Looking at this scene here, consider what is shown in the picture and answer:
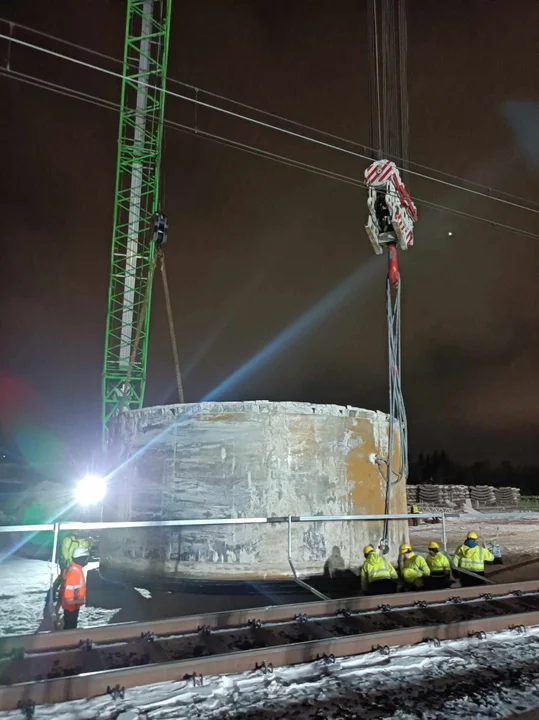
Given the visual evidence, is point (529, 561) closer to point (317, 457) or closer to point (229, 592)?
point (317, 457)

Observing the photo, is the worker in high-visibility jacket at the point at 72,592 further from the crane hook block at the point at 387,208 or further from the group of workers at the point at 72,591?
the crane hook block at the point at 387,208

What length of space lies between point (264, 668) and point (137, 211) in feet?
63.1

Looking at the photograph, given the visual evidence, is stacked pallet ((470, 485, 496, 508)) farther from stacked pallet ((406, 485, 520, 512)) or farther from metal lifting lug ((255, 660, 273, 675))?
metal lifting lug ((255, 660, 273, 675))

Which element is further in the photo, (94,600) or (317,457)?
(317,457)

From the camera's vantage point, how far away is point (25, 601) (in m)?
8.91

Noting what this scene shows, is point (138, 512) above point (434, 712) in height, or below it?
above

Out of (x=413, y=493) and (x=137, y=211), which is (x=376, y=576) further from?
(x=413, y=493)

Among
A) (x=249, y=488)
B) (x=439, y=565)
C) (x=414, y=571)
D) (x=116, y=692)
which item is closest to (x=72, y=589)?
(x=116, y=692)

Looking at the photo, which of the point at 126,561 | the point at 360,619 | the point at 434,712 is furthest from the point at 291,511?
the point at 434,712

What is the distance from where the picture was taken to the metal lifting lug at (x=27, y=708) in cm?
360

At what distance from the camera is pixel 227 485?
10.2 m

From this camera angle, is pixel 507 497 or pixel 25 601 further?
pixel 507 497

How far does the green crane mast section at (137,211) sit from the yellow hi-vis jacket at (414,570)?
13824mm

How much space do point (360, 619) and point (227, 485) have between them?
483 cm
